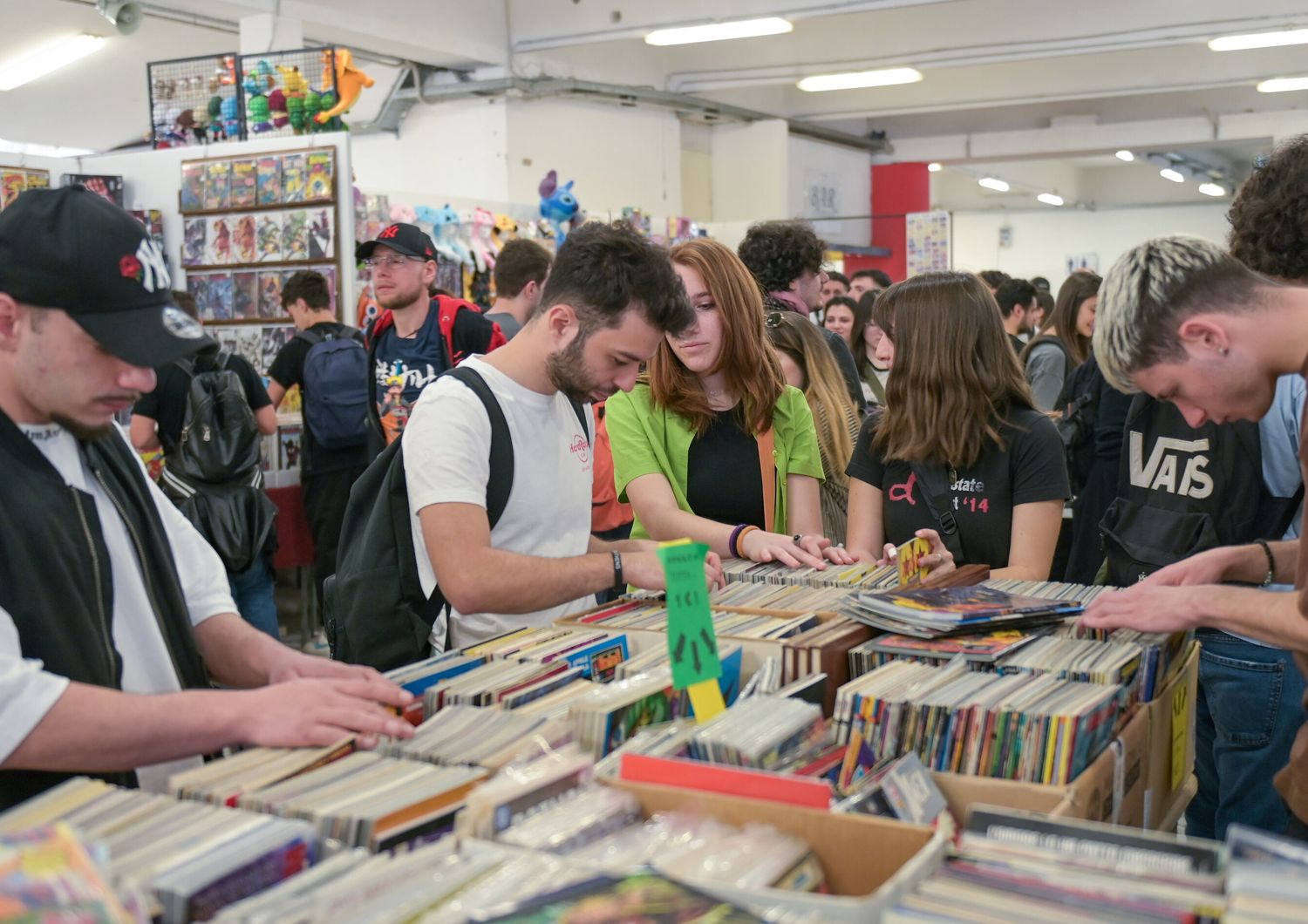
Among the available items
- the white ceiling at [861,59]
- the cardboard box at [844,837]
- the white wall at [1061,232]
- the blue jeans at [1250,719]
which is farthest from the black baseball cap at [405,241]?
the white wall at [1061,232]

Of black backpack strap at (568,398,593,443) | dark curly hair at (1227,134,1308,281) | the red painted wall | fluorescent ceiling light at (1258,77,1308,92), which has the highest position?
fluorescent ceiling light at (1258,77,1308,92)

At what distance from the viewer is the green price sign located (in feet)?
4.95

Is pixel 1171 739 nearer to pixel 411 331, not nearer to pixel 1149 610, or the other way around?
pixel 1149 610

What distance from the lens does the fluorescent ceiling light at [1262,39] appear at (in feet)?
32.8

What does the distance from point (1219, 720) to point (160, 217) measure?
599 centimetres

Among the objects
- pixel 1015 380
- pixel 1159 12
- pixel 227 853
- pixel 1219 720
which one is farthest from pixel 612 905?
pixel 1159 12

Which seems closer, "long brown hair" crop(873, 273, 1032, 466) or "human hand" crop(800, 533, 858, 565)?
"human hand" crop(800, 533, 858, 565)

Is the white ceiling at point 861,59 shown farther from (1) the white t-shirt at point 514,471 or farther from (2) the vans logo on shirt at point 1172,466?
(2) the vans logo on shirt at point 1172,466

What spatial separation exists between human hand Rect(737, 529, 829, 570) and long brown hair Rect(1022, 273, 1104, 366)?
3.32m

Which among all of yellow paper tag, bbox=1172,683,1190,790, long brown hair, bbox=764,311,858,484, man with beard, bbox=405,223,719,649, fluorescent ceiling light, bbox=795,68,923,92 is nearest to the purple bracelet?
man with beard, bbox=405,223,719,649

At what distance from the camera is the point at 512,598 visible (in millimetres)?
2113

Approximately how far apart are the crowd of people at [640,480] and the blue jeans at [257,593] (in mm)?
2572

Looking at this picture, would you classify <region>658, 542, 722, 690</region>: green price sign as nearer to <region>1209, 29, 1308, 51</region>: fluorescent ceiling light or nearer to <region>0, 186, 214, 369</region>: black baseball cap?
<region>0, 186, 214, 369</region>: black baseball cap

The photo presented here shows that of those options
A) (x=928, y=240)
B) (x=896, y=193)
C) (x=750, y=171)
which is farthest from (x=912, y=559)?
(x=896, y=193)
